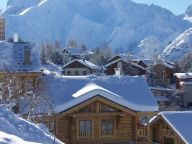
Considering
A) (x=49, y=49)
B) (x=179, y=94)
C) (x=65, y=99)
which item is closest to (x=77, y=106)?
(x=65, y=99)

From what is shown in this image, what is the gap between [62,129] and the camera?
2067 centimetres

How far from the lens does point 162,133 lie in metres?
22.3

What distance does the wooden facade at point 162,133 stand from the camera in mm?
21078

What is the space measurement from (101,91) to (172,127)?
2.80 metres

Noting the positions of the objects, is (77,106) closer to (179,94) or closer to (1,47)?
(1,47)

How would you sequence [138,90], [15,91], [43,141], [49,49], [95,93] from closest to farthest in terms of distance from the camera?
[43,141] < [15,91] < [95,93] < [138,90] < [49,49]

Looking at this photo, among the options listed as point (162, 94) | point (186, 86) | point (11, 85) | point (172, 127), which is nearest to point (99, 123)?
point (172, 127)

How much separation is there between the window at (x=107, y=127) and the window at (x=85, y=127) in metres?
0.45

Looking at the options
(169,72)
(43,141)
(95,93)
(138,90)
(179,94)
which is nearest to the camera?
(43,141)

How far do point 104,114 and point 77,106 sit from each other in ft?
3.21

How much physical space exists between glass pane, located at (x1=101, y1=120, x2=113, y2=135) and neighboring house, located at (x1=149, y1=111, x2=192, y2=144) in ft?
6.48

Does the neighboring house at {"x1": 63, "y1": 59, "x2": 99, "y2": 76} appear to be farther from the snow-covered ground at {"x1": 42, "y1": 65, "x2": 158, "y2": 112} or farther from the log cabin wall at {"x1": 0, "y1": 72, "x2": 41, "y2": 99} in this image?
the log cabin wall at {"x1": 0, "y1": 72, "x2": 41, "y2": 99}

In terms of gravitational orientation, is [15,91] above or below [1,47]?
below

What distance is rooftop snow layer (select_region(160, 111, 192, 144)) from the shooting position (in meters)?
20.0
